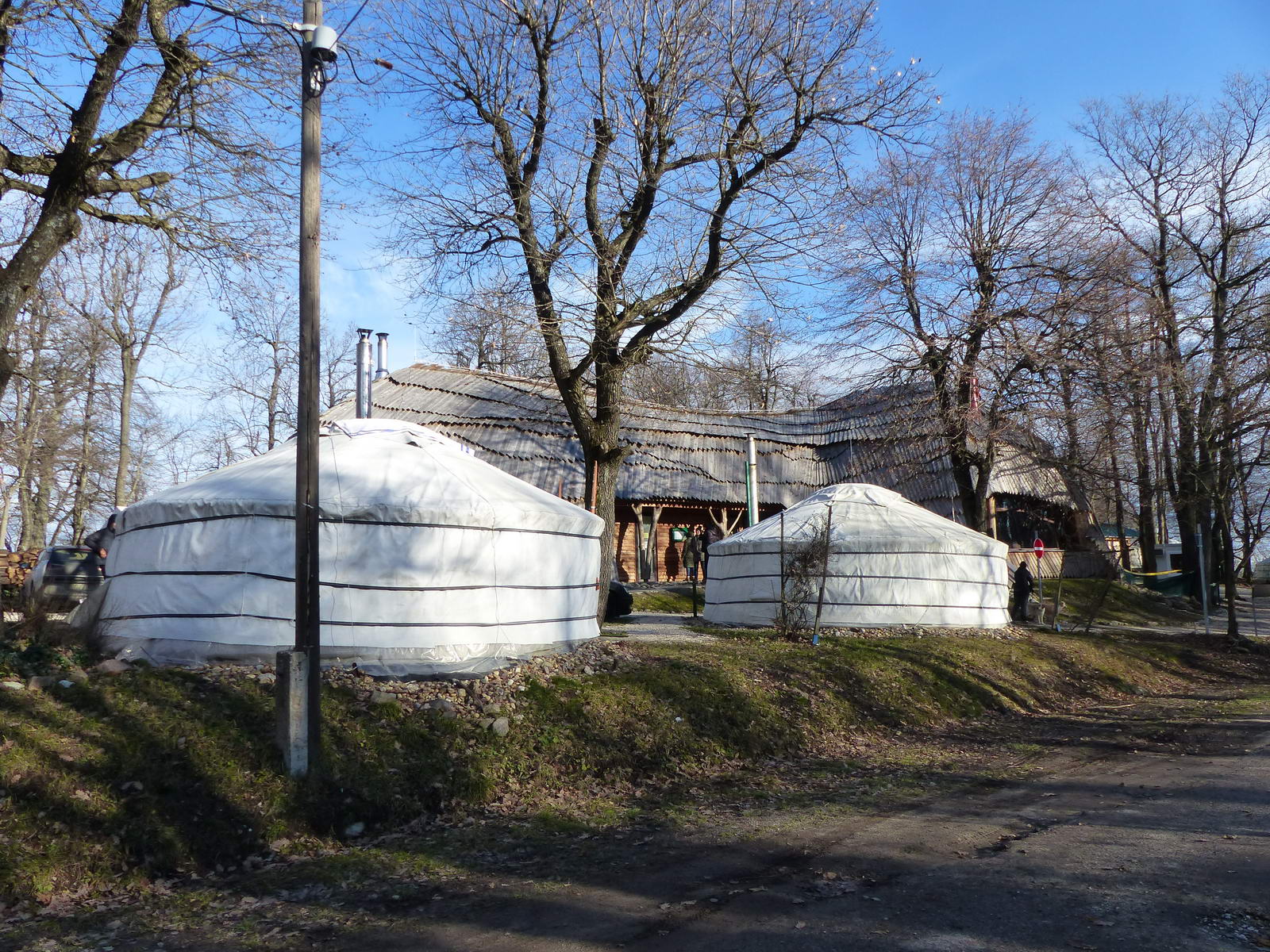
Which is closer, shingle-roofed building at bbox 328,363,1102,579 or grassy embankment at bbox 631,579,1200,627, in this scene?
grassy embankment at bbox 631,579,1200,627

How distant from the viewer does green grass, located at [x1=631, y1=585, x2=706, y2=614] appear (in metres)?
18.8

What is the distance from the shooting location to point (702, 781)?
6.91 m

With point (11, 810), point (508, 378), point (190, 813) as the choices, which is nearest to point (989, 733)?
point (190, 813)

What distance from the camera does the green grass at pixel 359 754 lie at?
4793mm

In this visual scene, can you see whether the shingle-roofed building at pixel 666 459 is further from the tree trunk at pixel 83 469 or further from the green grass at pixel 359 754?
the green grass at pixel 359 754

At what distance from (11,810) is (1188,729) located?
31.1 feet

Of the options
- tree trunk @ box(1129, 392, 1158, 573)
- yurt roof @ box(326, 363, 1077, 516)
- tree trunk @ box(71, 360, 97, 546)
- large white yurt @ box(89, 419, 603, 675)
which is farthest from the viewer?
tree trunk @ box(71, 360, 97, 546)

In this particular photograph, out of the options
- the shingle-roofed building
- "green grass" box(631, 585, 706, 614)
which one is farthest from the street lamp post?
the shingle-roofed building

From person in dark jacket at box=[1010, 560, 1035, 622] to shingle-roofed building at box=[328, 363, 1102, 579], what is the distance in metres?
3.17

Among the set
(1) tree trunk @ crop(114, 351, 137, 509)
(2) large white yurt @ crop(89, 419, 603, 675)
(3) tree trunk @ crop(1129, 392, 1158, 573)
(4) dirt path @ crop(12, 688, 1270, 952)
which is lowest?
(4) dirt path @ crop(12, 688, 1270, 952)

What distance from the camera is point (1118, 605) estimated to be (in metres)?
22.1

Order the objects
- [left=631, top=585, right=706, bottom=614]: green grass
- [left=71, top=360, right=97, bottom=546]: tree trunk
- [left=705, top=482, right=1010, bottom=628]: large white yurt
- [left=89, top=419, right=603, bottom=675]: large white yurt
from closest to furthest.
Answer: [left=89, top=419, right=603, bottom=675]: large white yurt → [left=705, top=482, right=1010, bottom=628]: large white yurt → [left=631, top=585, right=706, bottom=614]: green grass → [left=71, top=360, right=97, bottom=546]: tree trunk

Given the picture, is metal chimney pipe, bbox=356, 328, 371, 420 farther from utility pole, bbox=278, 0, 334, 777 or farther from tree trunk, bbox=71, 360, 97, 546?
tree trunk, bbox=71, 360, 97, 546

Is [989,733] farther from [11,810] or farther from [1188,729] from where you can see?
[11,810]
